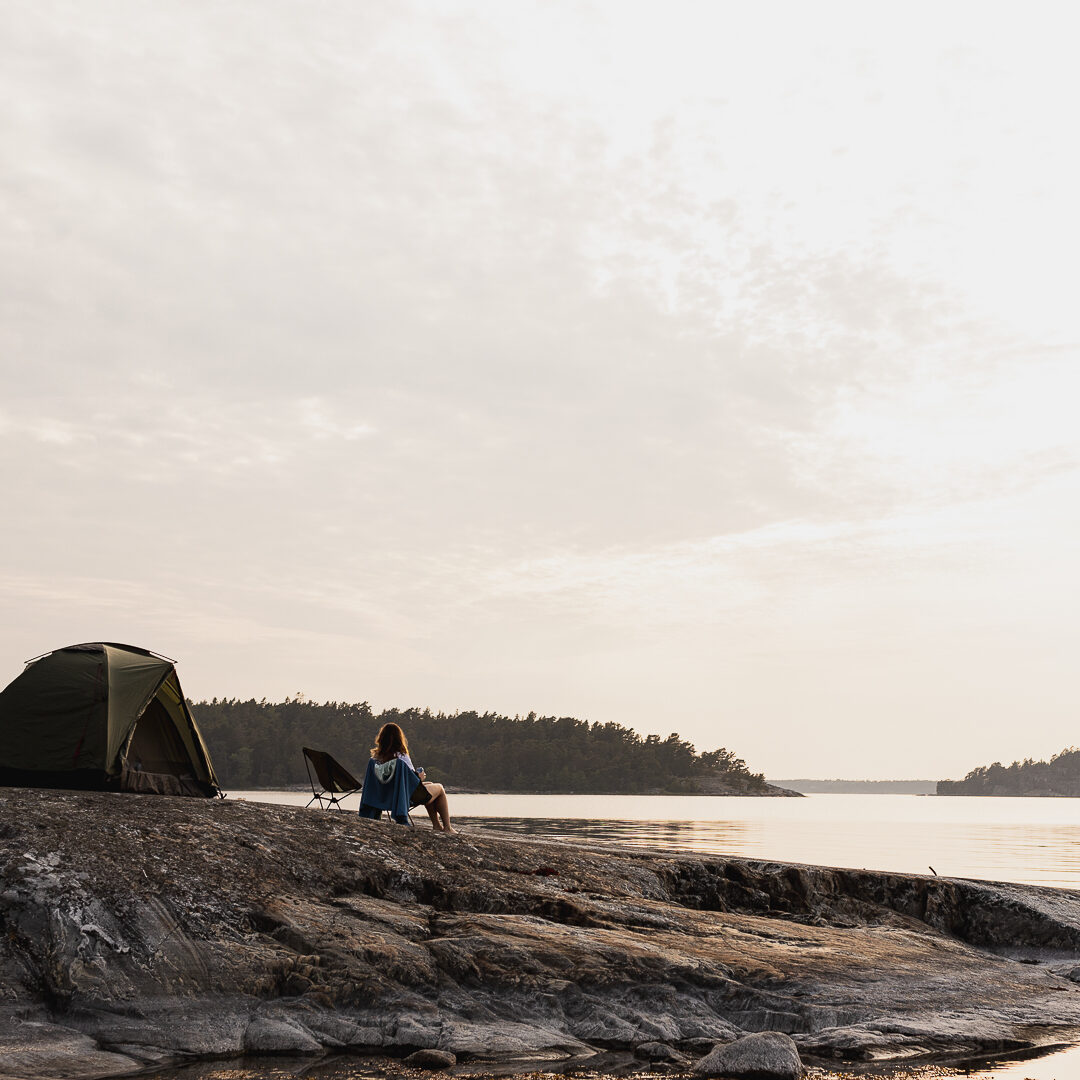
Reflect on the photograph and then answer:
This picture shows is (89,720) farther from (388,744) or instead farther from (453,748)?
(453,748)

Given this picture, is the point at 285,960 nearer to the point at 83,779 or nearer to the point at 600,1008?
the point at 600,1008

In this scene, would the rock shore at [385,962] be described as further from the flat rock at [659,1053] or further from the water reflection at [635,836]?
the water reflection at [635,836]

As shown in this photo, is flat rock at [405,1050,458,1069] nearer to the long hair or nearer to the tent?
the long hair

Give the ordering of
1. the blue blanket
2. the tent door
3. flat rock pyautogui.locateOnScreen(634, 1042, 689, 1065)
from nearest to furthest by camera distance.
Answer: flat rock pyautogui.locateOnScreen(634, 1042, 689, 1065) → the blue blanket → the tent door

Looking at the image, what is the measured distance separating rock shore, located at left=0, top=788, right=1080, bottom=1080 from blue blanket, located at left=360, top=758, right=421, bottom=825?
4.39ft

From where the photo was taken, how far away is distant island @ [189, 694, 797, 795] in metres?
152

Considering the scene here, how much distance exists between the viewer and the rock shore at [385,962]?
9.06m

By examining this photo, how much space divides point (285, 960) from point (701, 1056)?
3.99 meters

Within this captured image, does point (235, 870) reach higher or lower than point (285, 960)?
higher

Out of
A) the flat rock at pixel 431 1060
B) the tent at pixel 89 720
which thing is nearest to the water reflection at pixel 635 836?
the tent at pixel 89 720

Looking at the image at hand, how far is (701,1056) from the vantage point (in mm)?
9328

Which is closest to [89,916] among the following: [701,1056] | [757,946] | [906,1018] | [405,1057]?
[405,1057]

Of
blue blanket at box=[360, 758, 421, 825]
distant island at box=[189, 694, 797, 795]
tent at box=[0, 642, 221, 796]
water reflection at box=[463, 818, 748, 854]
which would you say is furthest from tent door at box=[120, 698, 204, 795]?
distant island at box=[189, 694, 797, 795]

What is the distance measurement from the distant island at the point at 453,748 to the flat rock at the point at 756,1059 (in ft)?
469
